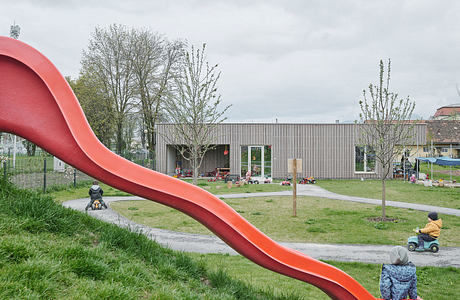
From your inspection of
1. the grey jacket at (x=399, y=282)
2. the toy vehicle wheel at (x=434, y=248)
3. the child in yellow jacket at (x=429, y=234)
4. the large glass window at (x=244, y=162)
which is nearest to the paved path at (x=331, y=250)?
the toy vehicle wheel at (x=434, y=248)

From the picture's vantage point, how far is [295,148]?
2859 centimetres

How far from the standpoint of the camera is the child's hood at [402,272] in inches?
176

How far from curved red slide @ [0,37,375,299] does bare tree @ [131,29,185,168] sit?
27510mm

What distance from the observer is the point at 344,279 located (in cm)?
390

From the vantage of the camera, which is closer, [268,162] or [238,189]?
[238,189]

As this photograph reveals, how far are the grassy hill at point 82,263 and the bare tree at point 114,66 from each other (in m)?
27.6

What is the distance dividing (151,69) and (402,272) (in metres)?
30.5

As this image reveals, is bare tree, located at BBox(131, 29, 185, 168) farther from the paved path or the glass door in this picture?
the paved path

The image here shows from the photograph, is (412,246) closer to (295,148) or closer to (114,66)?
(295,148)

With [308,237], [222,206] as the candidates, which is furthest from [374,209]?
[222,206]

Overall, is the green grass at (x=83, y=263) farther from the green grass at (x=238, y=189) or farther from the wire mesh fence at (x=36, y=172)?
the green grass at (x=238, y=189)

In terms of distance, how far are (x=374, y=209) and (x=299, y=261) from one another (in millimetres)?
11408

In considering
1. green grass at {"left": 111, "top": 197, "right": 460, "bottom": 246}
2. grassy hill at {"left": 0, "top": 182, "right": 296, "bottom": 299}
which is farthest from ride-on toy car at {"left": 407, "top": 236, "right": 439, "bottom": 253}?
grassy hill at {"left": 0, "top": 182, "right": 296, "bottom": 299}

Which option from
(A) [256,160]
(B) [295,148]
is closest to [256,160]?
(A) [256,160]
